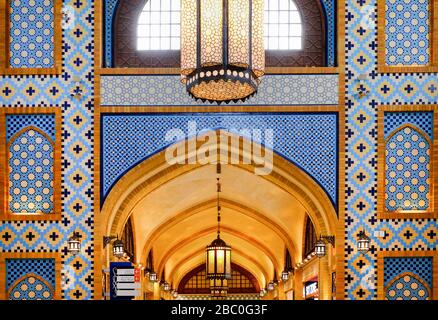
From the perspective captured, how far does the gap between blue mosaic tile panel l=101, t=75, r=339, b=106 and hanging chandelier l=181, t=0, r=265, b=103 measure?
91.2 inches

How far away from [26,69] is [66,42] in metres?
0.87

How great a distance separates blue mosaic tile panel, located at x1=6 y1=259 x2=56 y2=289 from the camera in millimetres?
15820

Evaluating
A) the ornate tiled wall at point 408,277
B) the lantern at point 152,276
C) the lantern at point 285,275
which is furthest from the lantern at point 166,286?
the ornate tiled wall at point 408,277

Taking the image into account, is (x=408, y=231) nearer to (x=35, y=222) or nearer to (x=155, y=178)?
(x=155, y=178)

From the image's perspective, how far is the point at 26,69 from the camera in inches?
633

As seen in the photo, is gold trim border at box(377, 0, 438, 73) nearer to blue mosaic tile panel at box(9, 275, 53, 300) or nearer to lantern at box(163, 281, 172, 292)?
blue mosaic tile panel at box(9, 275, 53, 300)

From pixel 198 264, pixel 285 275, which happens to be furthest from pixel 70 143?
pixel 198 264

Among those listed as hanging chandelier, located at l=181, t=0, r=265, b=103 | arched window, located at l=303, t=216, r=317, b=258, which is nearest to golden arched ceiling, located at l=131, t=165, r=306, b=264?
arched window, located at l=303, t=216, r=317, b=258

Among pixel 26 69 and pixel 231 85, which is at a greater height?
pixel 26 69

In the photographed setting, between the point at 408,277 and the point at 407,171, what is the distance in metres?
1.87

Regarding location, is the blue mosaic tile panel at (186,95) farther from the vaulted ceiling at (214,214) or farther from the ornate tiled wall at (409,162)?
the vaulted ceiling at (214,214)
